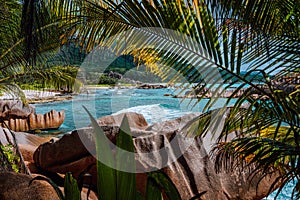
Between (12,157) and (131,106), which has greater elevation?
(12,157)

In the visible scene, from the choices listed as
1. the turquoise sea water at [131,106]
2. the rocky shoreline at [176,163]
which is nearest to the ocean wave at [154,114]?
the turquoise sea water at [131,106]

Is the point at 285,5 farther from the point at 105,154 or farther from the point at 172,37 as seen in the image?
the point at 105,154

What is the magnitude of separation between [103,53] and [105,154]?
2.40 metres

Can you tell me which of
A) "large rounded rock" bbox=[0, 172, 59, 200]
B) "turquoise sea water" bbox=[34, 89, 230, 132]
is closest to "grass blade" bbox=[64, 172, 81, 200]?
"turquoise sea water" bbox=[34, 89, 230, 132]

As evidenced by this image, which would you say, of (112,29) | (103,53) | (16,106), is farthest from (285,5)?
(16,106)

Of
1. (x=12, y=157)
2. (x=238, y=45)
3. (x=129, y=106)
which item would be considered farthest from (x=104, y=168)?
(x=129, y=106)

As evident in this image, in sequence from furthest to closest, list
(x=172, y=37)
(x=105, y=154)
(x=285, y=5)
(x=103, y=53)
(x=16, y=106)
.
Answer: (x=16, y=106) < (x=103, y=53) < (x=172, y=37) < (x=285, y=5) < (x=105, y=154)

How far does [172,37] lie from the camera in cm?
142

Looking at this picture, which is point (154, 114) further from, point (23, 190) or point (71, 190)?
point (71, 190)

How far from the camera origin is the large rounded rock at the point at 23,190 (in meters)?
1.61

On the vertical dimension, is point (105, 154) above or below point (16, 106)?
above

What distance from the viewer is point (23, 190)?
1.64 metres

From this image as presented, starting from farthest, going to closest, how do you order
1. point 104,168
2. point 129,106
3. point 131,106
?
1. point 131,106
2. point 129,106
3. point 104,168

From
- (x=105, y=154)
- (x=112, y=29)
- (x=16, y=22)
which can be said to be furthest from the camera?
(x=16, y=22)
